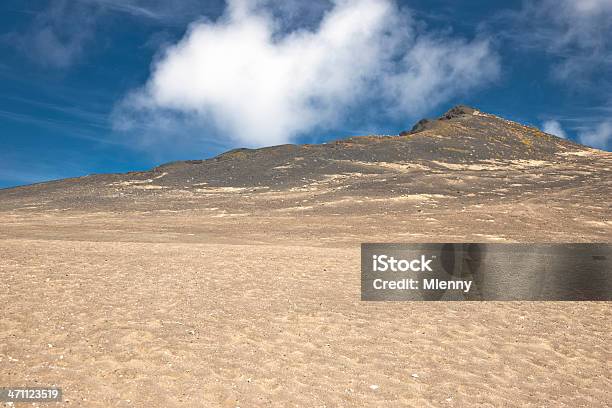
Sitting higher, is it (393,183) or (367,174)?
(367,174)

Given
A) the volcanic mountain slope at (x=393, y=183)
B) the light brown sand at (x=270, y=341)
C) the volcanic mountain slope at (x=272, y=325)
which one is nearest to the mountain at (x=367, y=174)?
the volcanic mountain slope at (x=393, y=183)

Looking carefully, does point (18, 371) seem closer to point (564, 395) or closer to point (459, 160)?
point (564, 395)

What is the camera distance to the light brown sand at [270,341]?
23.3 ft

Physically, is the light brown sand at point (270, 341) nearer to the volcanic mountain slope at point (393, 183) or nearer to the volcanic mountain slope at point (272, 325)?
the volcanic mountain slope at point (272, 325)

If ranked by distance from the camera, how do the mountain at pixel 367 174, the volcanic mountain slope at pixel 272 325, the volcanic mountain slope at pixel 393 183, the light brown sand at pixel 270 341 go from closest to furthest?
1. the light brown sand at pixel 270 341
2. the volcanic mountain slope at pixel 272 325
3. the volcanic mountain slope at pixel 393 183
4. the mountain at pixel 367 174

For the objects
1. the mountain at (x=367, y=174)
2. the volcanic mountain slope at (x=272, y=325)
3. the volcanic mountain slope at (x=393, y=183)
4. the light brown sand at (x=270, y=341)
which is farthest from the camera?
the mountain at (x=367, y=174)

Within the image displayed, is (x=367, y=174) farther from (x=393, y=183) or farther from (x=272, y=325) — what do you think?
(x=272, y=325)

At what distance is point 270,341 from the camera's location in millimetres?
9148

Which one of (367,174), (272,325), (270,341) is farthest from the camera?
(367,174)

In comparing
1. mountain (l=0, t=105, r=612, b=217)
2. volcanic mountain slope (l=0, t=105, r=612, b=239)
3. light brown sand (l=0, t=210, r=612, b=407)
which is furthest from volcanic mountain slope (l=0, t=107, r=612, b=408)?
mountain (l=0, t=105, r=612, b=217)

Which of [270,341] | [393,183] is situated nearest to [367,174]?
[393,183]

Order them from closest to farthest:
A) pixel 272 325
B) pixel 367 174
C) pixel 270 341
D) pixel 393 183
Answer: pixel 270 341
pixel 272 325
pixel 393 183
pixel 367 174

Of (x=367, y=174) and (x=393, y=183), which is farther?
(x=367, y=174)

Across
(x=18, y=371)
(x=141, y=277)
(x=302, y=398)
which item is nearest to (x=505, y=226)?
(x=141, y=277)
